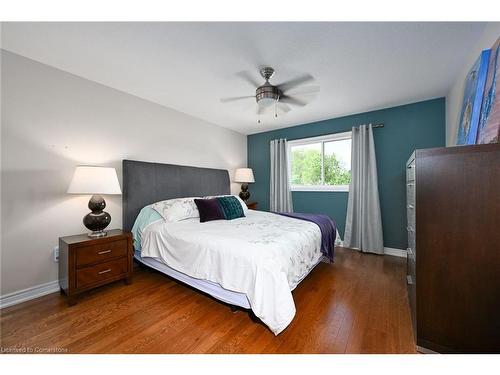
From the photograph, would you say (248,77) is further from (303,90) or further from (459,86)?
(459,86)

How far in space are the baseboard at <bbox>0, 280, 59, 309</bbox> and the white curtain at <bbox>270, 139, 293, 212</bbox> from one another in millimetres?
3411

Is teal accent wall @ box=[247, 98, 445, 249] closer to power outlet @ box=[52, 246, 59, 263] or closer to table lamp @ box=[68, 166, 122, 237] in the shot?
table lamp @ box=[68, 166, 122, 237]

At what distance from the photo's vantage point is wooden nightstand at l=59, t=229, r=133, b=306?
184 cm

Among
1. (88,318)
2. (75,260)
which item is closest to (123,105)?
(75,260)

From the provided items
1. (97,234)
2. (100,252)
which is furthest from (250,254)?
(97,234)

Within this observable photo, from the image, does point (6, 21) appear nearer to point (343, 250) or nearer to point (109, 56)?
point (109, 56)

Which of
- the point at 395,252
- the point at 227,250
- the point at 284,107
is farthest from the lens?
the point at 395,252

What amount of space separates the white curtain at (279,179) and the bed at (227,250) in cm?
154

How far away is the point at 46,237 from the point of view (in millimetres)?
2062

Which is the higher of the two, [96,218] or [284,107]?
[284,107]

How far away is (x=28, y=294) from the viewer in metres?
1.94

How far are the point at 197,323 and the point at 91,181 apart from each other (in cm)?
165

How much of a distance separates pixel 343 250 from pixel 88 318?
3.39m

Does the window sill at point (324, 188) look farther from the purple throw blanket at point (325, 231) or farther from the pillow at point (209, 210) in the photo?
the pillow at point (209, 210)
